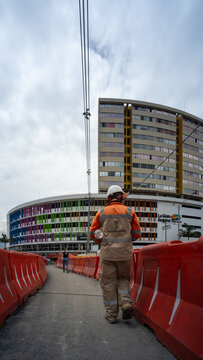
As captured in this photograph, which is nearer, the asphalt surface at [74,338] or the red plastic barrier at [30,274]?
the asphalt surface at [74,338]

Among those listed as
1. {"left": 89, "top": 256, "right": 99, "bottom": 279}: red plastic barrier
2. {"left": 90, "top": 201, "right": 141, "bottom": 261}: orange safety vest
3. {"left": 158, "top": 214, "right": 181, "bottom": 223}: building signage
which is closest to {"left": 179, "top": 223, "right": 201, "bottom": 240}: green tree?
{"left": 158, "top": 214, "right": 181, "bottom": 223}: building signage


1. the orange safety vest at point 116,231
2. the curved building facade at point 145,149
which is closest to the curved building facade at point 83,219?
the curved building facade at point 145,149

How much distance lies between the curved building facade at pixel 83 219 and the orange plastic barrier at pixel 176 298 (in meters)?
71.6

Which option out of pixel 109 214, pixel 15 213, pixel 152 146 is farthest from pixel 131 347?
pixel 15 213

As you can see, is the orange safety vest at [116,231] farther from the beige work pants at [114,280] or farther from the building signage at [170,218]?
the building signage at [170,218]

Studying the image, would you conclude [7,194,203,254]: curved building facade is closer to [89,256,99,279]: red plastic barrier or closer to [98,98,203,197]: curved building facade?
[98,98,203,197]: curved building facade

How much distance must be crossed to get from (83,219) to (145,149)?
2527cm

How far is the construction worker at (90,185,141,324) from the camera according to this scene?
4445 mm

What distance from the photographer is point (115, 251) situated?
4531 millimetres

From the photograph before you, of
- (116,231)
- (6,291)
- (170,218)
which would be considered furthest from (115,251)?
(170,218)

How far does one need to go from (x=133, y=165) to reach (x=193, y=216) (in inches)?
862

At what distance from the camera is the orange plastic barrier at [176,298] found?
2.71m

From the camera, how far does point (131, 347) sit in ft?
10.2

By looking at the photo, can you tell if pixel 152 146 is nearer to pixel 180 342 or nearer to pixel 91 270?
pixel 91 270
